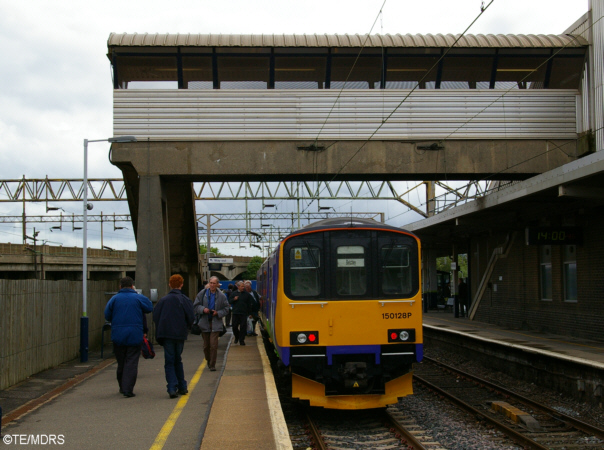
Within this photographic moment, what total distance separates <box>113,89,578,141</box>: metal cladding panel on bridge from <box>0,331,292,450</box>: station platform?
25.0 feet

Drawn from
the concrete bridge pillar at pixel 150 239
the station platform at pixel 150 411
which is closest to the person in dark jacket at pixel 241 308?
the concrete bridge pillar at pixel 150 239

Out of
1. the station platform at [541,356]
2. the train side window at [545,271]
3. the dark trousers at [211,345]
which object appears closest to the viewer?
the station platform at [541,356]

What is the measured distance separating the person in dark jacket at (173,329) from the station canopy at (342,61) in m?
10.2

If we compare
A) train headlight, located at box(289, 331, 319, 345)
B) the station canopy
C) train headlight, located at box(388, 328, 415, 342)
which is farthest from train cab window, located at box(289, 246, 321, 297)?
the station canopy

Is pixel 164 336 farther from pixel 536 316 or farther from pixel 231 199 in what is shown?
pixel 231 199

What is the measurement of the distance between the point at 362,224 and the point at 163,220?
1052 centimetres

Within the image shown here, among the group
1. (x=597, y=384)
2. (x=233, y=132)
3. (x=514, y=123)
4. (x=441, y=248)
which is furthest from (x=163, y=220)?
(x=441, y=248)

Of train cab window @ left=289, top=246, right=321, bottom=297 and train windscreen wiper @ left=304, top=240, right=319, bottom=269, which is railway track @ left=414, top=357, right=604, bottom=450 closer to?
train cab window @ left=289, top=246, right=321, bottom=297

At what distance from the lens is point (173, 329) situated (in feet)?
27.8

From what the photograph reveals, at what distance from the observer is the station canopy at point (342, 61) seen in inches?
672

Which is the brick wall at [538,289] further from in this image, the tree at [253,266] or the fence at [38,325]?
the tree at [253,266]

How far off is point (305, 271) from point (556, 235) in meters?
8.76

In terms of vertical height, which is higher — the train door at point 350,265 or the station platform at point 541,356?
the train door at point 350,265

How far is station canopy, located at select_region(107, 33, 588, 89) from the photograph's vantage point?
17078 millimetres
